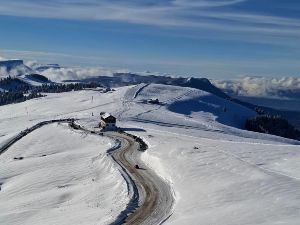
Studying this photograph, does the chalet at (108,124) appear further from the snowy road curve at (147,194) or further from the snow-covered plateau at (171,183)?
the snowy road curve at (147,194)

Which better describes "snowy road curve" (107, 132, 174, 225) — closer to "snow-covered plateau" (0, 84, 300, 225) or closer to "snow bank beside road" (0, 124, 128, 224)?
"snow-covered plateau" (0, 84, 300, 225)

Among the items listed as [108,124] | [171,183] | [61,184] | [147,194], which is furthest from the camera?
[108,124]

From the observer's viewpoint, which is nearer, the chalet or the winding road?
the winding road

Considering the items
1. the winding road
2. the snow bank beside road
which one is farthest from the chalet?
the winding road

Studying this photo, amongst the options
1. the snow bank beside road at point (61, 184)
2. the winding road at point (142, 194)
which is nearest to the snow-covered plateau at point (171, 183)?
the snow bank beside road at point (61, 184)

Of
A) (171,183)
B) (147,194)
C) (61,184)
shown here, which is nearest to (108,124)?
(61,184)

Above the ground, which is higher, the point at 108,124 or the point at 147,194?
the point at 147,194

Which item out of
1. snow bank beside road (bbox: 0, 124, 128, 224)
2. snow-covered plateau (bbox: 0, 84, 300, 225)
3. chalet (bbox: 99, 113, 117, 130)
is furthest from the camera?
chalet (bbox: 99, 113, 117, 130)

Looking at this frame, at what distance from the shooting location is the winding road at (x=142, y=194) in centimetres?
4578

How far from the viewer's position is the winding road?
150ft

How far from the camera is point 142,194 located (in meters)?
54.6

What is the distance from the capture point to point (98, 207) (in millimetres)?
49719

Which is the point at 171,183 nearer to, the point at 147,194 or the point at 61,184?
the point at 147,194

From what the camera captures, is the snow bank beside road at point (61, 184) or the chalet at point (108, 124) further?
the chalet at point (108, 124)
